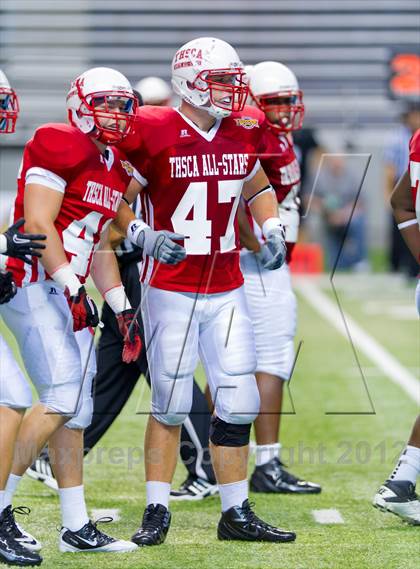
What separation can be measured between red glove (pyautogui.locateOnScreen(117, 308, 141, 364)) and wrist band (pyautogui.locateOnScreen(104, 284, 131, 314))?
0.07ft

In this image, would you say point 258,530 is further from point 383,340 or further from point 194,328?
point 383,340

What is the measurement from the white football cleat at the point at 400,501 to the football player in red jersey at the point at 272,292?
2.00ft

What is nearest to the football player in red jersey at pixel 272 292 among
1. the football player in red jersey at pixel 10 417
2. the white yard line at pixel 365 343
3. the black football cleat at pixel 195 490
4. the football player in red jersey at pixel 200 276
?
the black football cleat at pixel 195 490

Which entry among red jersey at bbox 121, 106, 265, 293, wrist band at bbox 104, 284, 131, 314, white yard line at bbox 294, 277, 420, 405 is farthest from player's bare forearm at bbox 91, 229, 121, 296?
white yard line at bbox 294, 277, 420, 405

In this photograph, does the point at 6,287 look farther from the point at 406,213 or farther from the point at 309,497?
the point at 309,497

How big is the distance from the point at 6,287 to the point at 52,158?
0.41 metres

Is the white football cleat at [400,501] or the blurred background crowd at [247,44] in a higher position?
the blurred background crowd at [247,44]

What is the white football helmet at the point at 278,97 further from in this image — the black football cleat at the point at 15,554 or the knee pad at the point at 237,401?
the black football cleat at the point at 15,554

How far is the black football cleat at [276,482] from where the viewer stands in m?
4.73

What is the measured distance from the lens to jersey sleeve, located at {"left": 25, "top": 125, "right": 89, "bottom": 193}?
368 centimetres

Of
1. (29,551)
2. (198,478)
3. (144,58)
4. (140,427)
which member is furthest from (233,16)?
(29,551)

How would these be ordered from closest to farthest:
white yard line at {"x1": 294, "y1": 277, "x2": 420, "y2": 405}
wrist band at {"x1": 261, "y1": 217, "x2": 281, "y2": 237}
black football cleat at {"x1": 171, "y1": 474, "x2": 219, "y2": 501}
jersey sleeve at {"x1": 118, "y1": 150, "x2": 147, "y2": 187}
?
jersey sleeve at {"x1": 118, "y1": 150, "x2": 147, "y2": 187} → wrist band at {"x1": 261, "y1": 217, "x2": 281, "y2": 237} → black football cleat at {"x1": 171, "y1": 474, "x2": 219, "y2": 501} → white yard line at {"x1": 294, "y1": 277, "x2": 420, "y2": 405}

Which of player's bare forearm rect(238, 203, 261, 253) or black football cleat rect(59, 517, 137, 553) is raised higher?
player's bare forearm rect(238, 203, 261, 253)

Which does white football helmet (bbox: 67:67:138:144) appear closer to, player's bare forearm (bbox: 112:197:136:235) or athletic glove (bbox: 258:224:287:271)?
player's bare forearm (bbox: 112:197:136:235)
